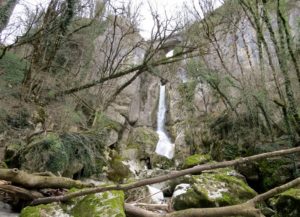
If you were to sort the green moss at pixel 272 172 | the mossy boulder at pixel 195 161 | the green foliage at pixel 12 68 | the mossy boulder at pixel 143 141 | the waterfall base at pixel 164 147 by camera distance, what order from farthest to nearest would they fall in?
the waterfall base at pixel 164 147 < the mossy boulder at pixel 143 141 < the mossy boulder at pixel 195 161 < the green moss at pixel 272 172 < the green foliage at pixel 12 68

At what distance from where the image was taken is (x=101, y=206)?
323cm

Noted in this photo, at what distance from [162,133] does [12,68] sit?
52.8 ft

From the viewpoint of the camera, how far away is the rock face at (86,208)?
3.11 metres

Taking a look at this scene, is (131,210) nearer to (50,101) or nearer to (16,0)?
(16,0)

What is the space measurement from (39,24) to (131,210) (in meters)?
8.49

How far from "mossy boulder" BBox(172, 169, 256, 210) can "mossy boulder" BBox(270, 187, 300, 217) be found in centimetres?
85

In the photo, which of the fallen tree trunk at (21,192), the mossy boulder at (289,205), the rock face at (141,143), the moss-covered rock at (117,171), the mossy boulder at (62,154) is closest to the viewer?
the fallen tree trunk at (21,192)

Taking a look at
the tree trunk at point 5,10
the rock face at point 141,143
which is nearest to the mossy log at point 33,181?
the tree trunk at point 5,10

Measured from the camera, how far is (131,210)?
361 centimetres

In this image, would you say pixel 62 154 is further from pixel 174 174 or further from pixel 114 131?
pixel 114 131

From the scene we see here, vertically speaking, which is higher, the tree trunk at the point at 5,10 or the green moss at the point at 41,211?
the tree trunk at the point at 5,10

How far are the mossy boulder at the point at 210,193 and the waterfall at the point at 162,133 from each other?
42.9ft

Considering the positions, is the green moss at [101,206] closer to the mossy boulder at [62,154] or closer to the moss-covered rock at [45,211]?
the moss-covered rock at [45,211]

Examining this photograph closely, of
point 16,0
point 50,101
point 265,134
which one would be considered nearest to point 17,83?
point 50,101
